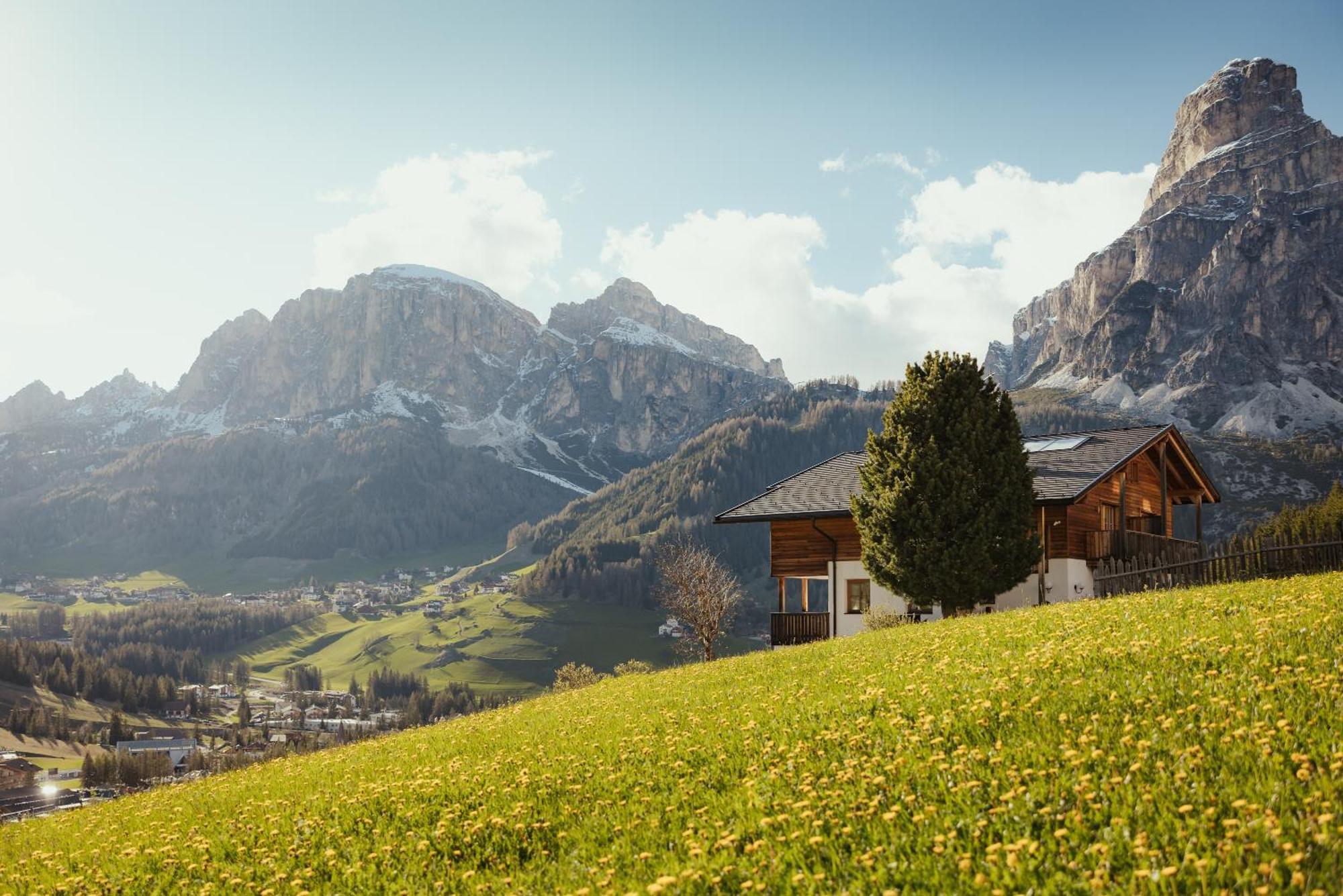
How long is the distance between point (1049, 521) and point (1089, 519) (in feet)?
10.3

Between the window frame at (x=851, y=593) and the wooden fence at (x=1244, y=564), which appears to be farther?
the window frame at (x=851, y=593)

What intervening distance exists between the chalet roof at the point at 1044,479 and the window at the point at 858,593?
3.50 m

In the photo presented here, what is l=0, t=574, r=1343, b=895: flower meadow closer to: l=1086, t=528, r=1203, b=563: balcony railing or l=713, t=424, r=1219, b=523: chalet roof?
l=713, t=424, r=1219, b=523: chalet roof

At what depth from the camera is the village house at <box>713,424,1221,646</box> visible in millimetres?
38781

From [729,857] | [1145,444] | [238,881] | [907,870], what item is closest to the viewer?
[907,870]

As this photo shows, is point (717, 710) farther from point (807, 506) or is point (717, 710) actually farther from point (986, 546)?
point (807, 506)

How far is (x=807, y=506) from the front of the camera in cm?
4338

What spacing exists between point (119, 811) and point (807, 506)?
30.5 m

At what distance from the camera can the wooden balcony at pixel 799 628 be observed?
42344 millimetres

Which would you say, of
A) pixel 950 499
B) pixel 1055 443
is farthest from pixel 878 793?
pixel 1055 443

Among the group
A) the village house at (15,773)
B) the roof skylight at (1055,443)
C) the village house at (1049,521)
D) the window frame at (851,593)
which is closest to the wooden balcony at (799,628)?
the village house at (1049,521)

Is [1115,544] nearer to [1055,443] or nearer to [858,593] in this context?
[1055,443]

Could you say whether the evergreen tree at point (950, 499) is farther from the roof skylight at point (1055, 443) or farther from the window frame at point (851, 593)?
the roof skylight at point (1055, 443)

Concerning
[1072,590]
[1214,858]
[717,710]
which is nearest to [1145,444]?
[1072,590]
